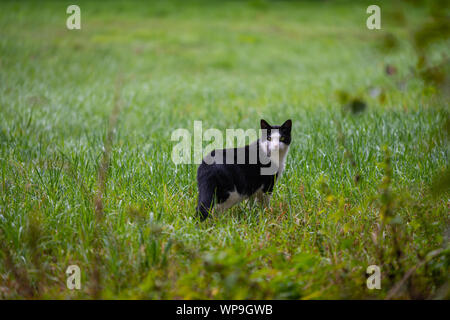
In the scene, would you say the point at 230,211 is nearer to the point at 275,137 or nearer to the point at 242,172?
the point at 242,172

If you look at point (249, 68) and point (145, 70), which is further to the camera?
point (249, 68)

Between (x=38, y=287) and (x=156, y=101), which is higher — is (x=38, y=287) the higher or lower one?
the lower one

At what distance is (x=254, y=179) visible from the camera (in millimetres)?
3242

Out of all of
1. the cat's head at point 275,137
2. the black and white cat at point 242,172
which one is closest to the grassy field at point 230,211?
the black and white cat at point 242,172

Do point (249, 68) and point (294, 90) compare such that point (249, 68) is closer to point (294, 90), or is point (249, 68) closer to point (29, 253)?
point (294, 90)

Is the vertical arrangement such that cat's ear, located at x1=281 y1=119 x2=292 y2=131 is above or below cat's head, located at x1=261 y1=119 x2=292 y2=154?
above

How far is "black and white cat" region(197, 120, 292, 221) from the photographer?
9.80 ft

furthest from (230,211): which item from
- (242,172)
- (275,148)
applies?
(275,148)

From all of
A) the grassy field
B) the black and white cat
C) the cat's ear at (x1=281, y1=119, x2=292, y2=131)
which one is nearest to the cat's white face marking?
the black and white cat

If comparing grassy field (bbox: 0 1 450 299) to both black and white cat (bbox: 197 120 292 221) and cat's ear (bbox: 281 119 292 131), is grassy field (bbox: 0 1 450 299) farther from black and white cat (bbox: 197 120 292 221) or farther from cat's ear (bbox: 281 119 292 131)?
cat's ear (bbox: 281 119 292 131)

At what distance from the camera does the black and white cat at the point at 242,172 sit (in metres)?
2.99

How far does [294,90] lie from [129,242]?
23.8 ft

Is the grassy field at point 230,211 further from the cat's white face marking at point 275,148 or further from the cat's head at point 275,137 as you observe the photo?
the cat's head at point 275,137
